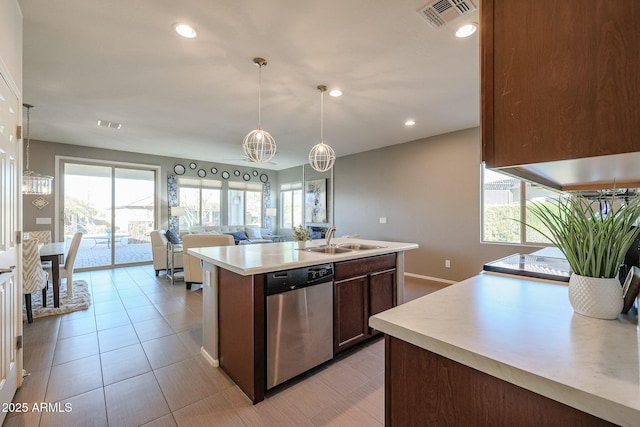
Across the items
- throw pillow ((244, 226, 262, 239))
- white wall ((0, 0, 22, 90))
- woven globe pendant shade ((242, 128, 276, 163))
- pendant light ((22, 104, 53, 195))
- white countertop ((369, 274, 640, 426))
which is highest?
white wall ((0, 0, 22, 90))

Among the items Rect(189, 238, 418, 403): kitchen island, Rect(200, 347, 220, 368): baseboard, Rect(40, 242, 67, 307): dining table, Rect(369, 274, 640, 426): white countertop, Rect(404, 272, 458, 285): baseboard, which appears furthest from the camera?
Rect(404, 272, 458, 285): baseboard

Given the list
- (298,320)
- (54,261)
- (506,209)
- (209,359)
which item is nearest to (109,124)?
(54,261)

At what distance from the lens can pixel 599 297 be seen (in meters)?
0.90

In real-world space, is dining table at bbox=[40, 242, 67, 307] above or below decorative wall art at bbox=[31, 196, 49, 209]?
below

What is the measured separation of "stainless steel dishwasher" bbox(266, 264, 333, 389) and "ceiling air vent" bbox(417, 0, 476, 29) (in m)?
2.00

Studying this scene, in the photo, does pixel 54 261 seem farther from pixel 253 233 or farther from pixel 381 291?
pixel 253 233

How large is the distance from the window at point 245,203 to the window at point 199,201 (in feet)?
1.31

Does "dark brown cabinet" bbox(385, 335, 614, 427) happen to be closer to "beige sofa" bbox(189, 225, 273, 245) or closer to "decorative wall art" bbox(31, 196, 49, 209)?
"beige sofa" bbox(189, 225, 273, 245)

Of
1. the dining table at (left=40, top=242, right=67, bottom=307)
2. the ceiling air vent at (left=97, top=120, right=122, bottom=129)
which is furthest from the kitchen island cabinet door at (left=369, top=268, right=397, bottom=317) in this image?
the ceiling air vent at (left=97, top=120, right=122, bottom=129)

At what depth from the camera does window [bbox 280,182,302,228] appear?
27.1 feet

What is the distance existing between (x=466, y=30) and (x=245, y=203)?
724 cm

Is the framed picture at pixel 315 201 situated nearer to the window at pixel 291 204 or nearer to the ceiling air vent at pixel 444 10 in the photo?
the window at pixel 291 204

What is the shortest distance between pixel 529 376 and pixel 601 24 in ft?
2.64

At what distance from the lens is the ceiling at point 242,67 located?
78.2 inches
